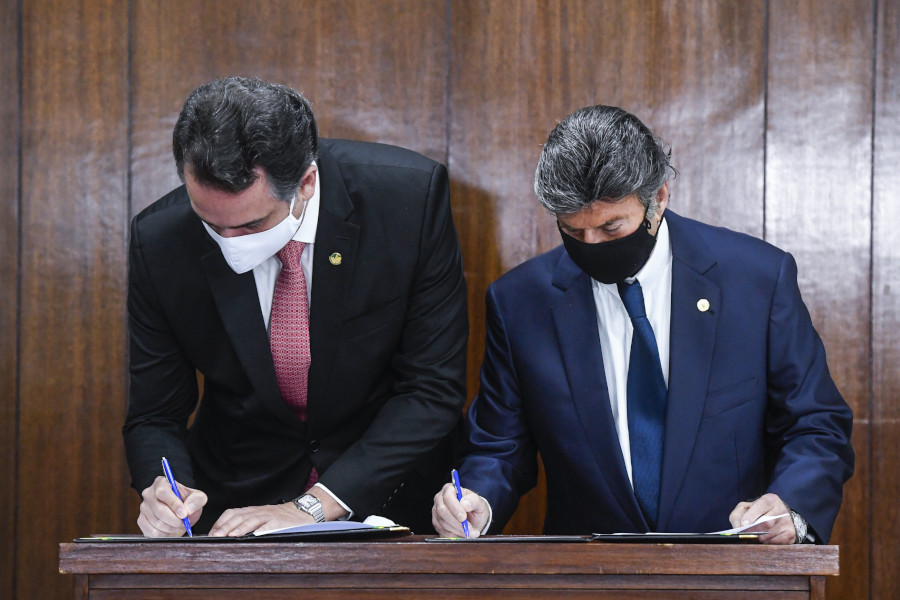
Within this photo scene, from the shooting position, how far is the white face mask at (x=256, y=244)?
2090mm

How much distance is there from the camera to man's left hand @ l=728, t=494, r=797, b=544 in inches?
74.2

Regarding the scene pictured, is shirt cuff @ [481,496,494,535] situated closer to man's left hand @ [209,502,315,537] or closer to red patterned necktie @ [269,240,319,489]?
man's left hand @ [209,502,315,537]

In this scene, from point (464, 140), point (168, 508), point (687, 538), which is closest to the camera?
point (687, 538)

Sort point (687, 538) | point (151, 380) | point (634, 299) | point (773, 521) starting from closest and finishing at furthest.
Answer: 1. point (687, 538)
2. point (773, 521)
3. point (634, 299)
4. point (151, 380)

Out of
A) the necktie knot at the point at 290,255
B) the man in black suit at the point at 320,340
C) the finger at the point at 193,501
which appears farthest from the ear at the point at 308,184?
the finger at the point at 193,501

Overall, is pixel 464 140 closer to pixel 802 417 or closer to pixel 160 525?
pixel 802 417

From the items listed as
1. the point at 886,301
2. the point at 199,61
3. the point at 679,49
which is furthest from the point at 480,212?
the point at 886,301

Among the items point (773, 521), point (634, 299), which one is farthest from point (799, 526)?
point (634, 299)

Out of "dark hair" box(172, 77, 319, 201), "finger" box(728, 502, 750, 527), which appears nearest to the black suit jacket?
"dark hair" box(172, 77, 319, 201)

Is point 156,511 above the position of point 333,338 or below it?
below

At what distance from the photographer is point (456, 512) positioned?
1.97 m

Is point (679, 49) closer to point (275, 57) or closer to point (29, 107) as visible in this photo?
point (275, 57)

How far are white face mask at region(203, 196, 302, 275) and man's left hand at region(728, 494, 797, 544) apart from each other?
1031 millimetres

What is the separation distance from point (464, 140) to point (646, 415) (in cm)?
104
